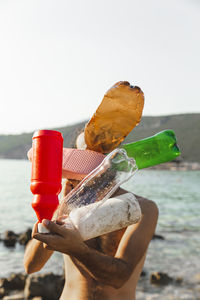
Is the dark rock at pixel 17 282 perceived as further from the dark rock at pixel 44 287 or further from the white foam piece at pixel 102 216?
the white foam piece at pixel 102 216

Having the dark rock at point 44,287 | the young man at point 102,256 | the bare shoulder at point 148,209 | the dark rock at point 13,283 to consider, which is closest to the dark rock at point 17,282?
the dark rock at point 13,283

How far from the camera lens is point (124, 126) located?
1.68 meters

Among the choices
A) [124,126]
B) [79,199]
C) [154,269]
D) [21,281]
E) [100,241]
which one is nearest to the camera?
[79,199]

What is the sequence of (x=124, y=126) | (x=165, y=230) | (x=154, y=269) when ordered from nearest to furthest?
(x=124, y=126)
(x=154, y=269)
(x=165, y=230)

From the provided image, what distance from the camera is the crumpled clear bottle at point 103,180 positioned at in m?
1.57

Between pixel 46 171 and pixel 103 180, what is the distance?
28cm

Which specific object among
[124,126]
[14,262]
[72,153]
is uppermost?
[124,126]

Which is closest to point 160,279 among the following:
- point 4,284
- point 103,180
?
point 4,284

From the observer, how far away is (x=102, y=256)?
1776 millimetres

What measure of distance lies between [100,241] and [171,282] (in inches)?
319

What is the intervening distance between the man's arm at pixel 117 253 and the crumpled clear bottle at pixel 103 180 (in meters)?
0.17

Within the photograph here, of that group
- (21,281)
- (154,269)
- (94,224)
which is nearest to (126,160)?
(94,224)

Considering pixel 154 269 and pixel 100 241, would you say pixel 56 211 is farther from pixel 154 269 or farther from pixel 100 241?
pixel 154 269

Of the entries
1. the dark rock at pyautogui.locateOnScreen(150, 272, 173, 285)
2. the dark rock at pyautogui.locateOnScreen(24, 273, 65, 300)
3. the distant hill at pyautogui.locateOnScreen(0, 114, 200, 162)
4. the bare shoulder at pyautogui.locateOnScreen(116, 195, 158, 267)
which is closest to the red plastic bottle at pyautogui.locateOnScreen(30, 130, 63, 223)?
the bare shoulder at pyautogui.locateOnScreen(116, 195, 158, 267)
